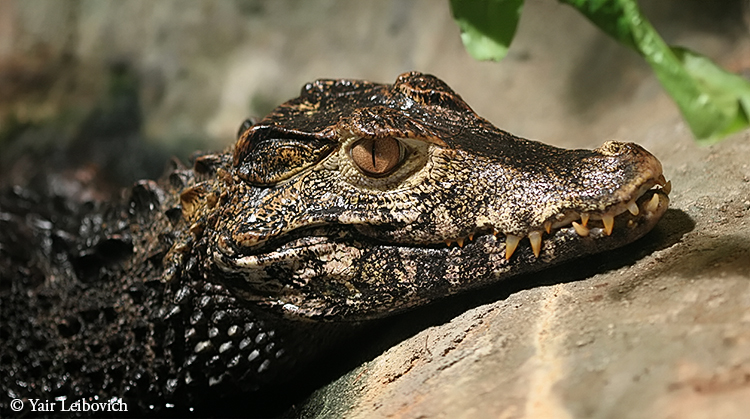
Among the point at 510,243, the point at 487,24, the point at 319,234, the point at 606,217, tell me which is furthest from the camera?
the point at 319,234

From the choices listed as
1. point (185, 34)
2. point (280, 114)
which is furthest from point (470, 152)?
point (185, 34)

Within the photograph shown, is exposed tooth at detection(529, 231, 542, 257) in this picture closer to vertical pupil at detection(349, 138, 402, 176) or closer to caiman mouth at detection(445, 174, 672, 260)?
caiman mouth at detection(445, 174, 672, 260)

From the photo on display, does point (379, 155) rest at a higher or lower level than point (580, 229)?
higher

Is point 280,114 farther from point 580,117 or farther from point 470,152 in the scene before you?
point 580,117

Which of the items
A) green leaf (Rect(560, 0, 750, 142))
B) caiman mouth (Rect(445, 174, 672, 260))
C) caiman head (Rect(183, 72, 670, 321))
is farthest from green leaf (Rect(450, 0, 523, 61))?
caiman mouth (Rect(445, 174, 672, 260))

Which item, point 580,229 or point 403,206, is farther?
point 403,206

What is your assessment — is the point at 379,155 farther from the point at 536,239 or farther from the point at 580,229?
the point at 580,229

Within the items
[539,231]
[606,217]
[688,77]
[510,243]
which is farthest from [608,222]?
[688,77]

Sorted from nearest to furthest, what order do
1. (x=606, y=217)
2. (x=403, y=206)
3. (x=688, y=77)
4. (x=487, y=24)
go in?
(x=688, y=77) → (x=487, y=24) → (x=606, y=217) → (x=403, y=206)
